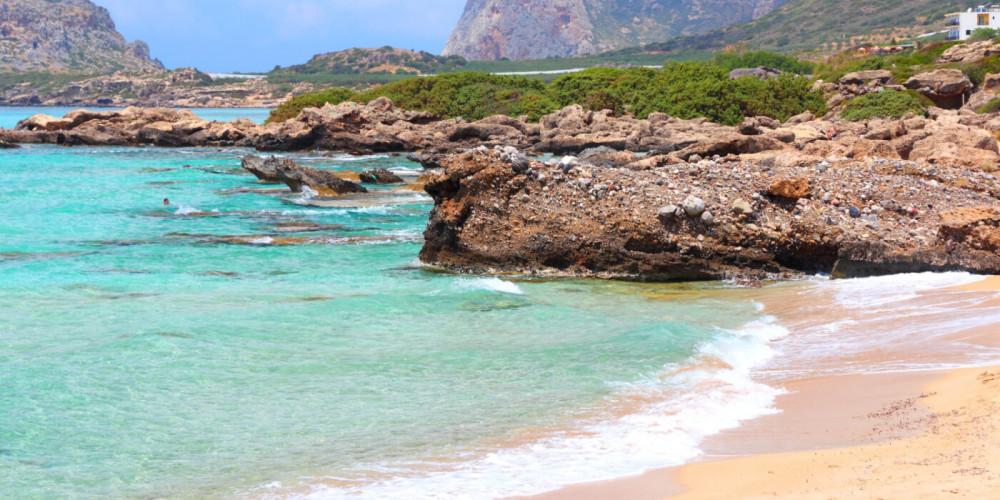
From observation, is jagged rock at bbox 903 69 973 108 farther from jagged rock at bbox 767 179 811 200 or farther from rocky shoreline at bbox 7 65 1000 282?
jagged rock at bbox 767 179 811 200

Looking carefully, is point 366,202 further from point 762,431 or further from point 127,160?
point 127,160

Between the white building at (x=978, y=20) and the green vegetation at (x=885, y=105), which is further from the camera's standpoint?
the white building at (x=978, y=20)

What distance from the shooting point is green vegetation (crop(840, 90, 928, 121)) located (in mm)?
41625

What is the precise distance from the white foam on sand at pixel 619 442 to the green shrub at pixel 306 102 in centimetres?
5897

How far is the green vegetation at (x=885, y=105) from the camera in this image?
4162cm

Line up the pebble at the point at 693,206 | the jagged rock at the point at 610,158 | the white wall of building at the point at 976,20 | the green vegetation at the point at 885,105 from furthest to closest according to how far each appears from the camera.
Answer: the white wall of building at the point at 976,20
the green vegetation at the point at 885,105
the jagged rock at the point at 610,158
the pebble at the point at 693,206

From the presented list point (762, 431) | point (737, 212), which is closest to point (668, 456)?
point (762, 431)

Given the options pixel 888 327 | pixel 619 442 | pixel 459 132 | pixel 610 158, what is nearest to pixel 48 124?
pixel 459 132

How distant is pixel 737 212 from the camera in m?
13.1

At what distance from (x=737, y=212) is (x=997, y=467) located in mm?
8929

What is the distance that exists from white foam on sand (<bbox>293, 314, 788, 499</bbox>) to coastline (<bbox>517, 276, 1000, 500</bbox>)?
195mm

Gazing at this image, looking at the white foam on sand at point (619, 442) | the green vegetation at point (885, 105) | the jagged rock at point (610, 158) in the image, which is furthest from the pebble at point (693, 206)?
the green vegetation at point (885, 105)

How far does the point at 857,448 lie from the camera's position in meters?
5.45

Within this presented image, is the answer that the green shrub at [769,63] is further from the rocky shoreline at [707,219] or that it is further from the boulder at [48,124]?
the rocky shoreline at [707,219]
